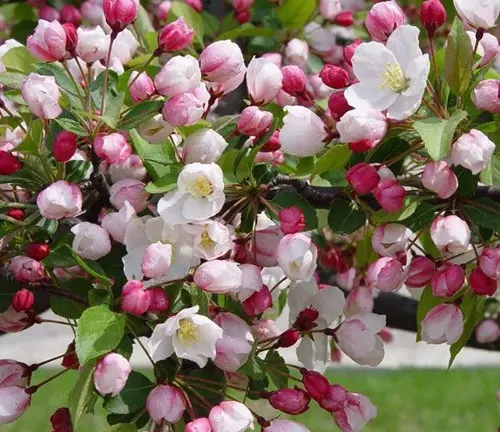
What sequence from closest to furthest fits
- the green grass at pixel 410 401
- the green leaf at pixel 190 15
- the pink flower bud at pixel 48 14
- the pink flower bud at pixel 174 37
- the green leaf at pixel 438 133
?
the green leaf at pixel 438 133
the pink flower bud at pixel 174 37
the green leaf at pixel 190 15
the pink flower bud at pixel 48 14
the green grass at pixel 410 401

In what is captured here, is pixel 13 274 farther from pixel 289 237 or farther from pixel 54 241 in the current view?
→ pixel 289 237

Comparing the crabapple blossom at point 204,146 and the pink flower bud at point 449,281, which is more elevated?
the crabapple blossom at point 204,146

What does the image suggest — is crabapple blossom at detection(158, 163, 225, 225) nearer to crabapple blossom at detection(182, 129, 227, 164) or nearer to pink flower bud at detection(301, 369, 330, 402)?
crabapple blossom at detection(182, 129, 227, 164)

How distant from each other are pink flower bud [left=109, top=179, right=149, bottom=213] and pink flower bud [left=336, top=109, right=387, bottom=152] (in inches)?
9.6

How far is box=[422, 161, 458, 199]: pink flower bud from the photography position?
105 centimetres

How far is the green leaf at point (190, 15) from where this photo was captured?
1.82 meters

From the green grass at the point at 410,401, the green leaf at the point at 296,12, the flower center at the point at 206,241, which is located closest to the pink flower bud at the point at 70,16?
the green leaf at the point at 296,12

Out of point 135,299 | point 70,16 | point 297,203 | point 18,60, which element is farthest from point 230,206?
point 70,16

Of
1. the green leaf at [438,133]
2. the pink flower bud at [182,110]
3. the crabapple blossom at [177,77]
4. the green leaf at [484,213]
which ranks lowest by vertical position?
the green leaf at [484,213]

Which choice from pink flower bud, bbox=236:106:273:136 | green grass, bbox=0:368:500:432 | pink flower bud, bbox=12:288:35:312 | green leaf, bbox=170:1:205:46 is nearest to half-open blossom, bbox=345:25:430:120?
pink flower bud, bbox=236:106:273:136

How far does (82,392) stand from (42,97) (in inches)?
12.6

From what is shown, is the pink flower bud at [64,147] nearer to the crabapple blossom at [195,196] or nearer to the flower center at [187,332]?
the crabapple blossom at [195,196]

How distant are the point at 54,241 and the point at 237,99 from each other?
767 millimetres

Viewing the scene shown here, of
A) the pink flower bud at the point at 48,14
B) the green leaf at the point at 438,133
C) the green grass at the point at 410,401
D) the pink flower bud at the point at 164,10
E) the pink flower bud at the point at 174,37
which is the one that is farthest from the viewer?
the green grass at the point at 410,401
